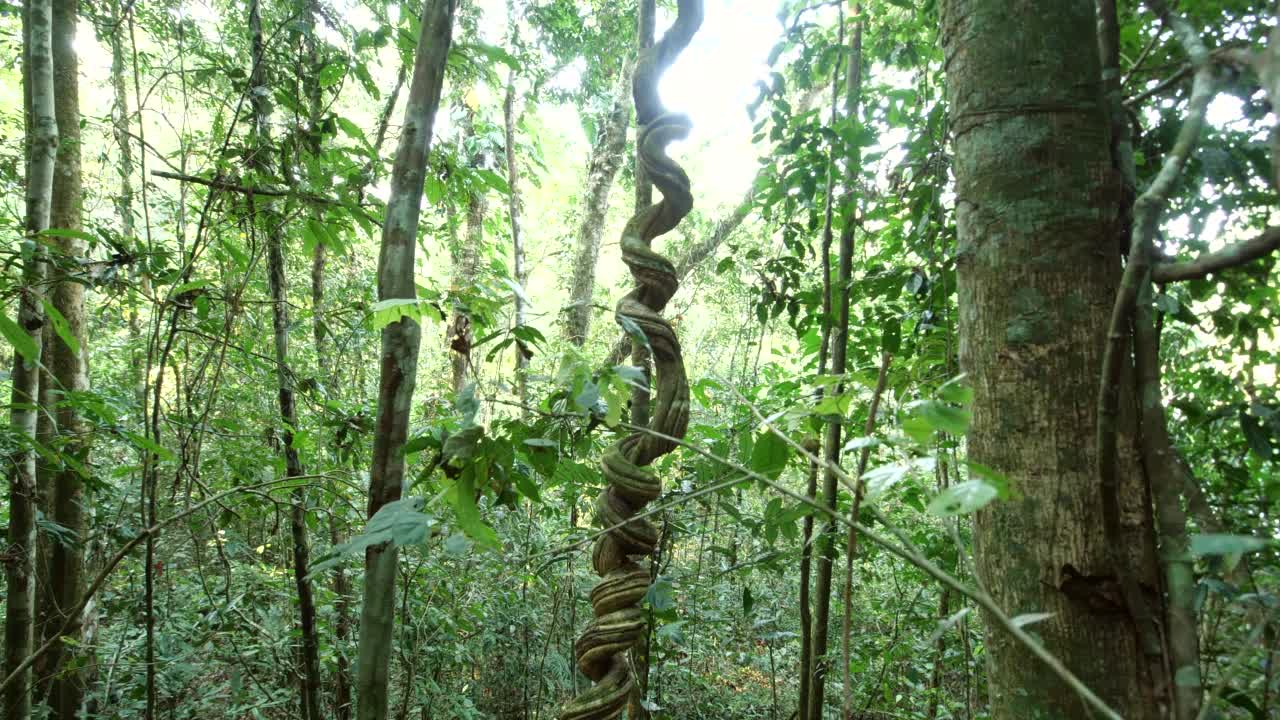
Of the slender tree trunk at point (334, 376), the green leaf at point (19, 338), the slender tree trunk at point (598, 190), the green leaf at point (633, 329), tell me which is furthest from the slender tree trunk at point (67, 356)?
A: the slender tree trunk at point (598, 190)

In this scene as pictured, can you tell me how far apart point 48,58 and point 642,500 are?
187 centimetres

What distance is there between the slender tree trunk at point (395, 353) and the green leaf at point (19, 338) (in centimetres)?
47

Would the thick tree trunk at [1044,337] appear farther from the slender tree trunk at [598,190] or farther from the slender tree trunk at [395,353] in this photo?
the slender tree trunk at [598,190]

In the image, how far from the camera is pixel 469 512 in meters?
0.71

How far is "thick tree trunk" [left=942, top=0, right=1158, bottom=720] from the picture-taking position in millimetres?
572

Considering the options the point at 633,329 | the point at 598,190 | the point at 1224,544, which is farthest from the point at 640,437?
the point at 598,190

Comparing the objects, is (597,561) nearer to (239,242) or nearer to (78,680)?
(239,242)

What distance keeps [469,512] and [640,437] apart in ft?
1.05

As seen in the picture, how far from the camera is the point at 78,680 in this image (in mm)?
2176

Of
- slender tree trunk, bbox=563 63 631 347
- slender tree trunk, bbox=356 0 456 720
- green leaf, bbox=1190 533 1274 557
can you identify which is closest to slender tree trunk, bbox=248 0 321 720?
slender tree trunk, bbox=356 0 456 720

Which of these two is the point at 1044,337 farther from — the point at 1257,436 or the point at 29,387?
the point at 29,387

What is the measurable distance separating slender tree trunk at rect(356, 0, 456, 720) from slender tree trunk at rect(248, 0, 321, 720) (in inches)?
26.9

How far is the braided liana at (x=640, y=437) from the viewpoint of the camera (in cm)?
94

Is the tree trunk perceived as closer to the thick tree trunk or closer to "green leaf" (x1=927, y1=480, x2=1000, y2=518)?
the thick tree trunk
